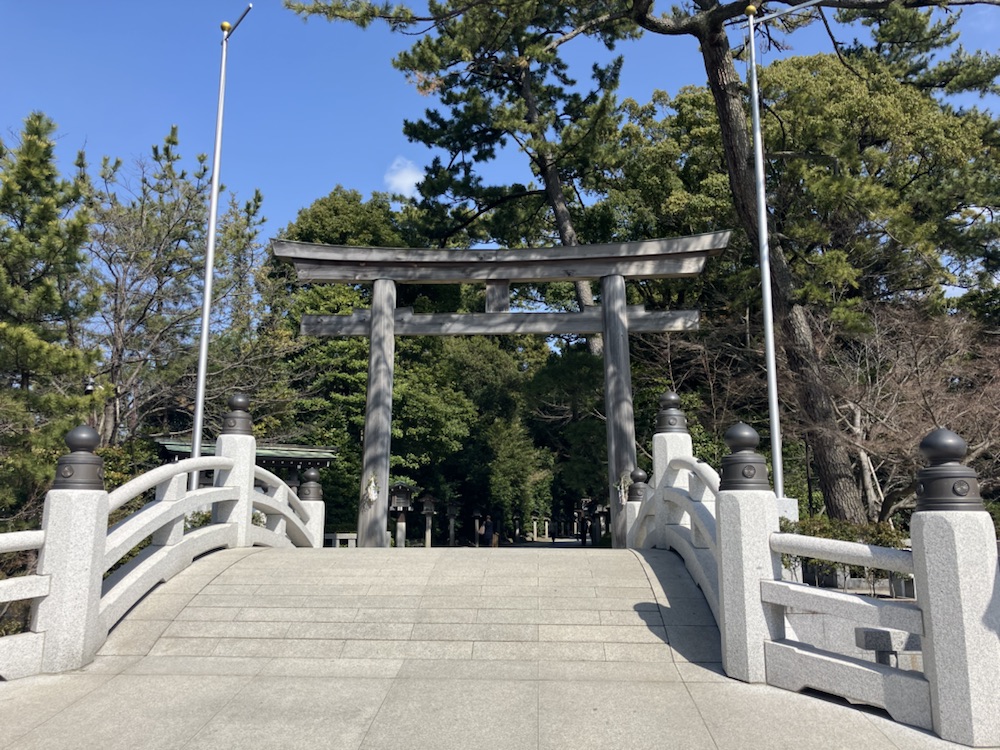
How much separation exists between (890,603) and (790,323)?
32.2 ft

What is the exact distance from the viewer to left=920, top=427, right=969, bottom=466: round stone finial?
13.1ft

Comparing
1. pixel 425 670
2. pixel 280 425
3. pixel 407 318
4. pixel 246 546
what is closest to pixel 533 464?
pixel 280 425

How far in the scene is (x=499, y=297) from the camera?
45.7 ft

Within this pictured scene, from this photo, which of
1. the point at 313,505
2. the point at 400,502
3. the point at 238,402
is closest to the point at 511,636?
the point at 238,402

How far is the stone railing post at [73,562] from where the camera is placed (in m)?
5.20

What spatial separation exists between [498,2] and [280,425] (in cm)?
1418

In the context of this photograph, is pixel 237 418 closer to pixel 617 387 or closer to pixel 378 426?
pixel 378 426

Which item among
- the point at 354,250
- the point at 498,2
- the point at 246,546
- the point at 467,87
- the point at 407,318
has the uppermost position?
the point at 467,87

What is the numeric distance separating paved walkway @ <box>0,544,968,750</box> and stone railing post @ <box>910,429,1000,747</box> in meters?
0.25

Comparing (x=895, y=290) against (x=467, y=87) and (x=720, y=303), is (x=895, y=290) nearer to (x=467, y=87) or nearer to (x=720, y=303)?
(x=720, y=303)

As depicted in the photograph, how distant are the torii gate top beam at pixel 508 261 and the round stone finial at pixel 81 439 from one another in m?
8.26

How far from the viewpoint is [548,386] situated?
18406mm

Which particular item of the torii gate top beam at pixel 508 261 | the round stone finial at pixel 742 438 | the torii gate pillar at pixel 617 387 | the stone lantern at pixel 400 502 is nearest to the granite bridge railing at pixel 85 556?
the round stone finial at pixel 742 438

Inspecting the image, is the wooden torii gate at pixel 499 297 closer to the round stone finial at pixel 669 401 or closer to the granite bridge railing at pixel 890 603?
the round stone finial at pixel 669 401
